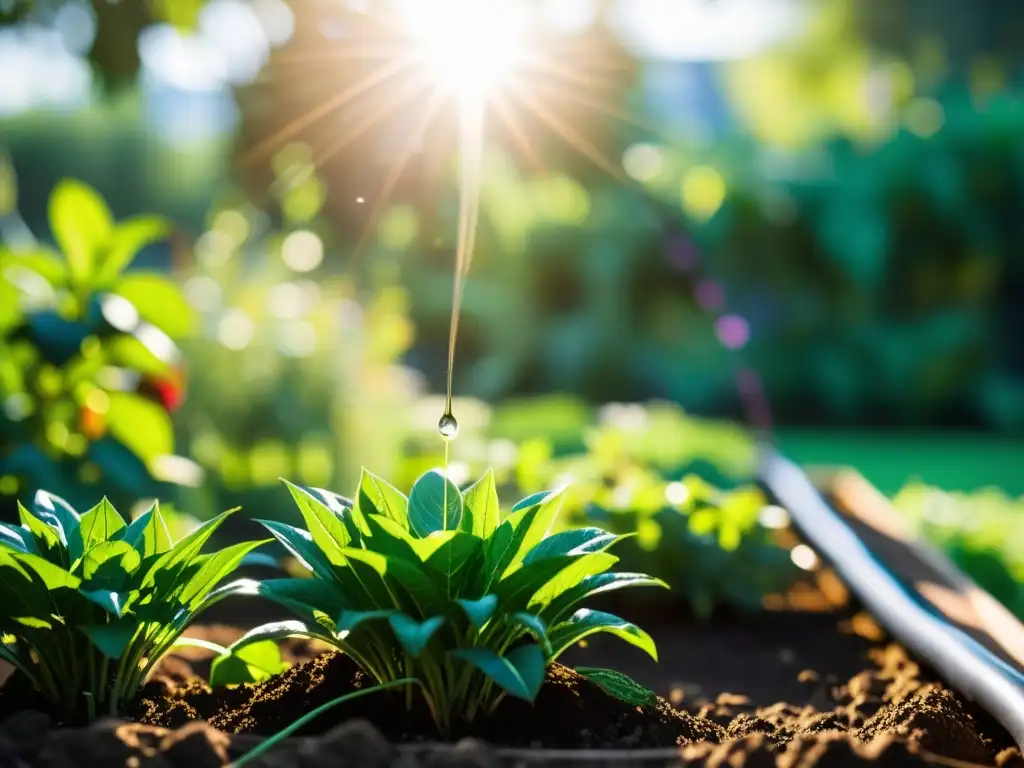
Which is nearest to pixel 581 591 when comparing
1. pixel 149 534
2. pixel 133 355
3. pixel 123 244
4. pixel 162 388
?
pixel 149 534

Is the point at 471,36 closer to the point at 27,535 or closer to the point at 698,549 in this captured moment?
the point at 27,535

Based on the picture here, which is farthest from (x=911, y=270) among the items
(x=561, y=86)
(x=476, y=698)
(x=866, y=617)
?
(x=476, y=698)

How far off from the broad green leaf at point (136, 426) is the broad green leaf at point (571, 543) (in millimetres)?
1433

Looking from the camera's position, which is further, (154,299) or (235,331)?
(235,331)

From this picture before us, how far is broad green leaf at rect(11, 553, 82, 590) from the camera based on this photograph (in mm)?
1306

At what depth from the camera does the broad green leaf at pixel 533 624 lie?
1.22 m

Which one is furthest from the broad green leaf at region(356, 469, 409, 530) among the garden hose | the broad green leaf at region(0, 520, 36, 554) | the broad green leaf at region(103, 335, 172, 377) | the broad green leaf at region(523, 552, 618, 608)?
the broad green leaf at region(103, 335, 172, 377)

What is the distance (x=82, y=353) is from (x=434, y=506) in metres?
1.34

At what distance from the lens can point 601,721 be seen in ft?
4.63

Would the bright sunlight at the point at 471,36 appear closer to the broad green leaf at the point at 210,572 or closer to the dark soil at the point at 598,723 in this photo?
the broad green leaf at the point at 210,572

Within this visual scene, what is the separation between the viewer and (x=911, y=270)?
9281 mm

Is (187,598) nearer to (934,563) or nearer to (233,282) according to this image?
(934,563)

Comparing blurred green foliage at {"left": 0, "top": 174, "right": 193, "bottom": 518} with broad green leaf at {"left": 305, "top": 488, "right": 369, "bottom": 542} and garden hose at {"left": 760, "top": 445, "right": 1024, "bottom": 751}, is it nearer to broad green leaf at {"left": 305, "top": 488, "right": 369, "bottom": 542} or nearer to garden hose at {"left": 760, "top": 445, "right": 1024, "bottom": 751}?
broad green leaf at {"left": 305, "top": 488, "right": 369, "bottom": 542}

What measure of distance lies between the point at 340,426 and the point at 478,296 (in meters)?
5.18
